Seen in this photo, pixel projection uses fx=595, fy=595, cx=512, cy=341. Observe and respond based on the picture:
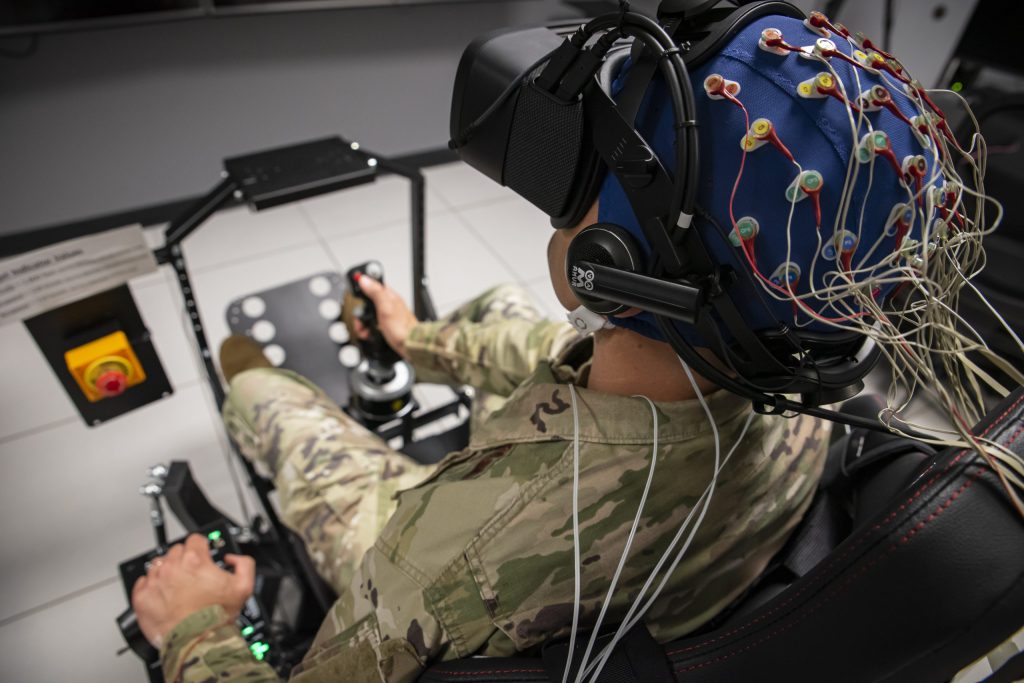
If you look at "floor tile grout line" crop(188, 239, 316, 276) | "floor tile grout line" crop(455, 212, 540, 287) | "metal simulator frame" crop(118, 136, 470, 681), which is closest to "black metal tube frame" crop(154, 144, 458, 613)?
"metal simulator frame" crop(118, 136, 470, 681)

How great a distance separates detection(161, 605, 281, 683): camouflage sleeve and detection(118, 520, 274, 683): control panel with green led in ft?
0.27

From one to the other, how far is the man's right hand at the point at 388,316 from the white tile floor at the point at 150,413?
2.25 feet

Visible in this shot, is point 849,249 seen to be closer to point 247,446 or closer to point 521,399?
point 521,399

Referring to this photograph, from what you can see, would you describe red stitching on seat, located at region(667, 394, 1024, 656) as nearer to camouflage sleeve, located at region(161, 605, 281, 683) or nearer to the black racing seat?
the black racing seat

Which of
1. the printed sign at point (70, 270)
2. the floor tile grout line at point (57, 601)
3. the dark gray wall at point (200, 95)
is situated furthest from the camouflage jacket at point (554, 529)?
the dark gray wall at point (200, 95)

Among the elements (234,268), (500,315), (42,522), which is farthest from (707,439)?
(234,268)

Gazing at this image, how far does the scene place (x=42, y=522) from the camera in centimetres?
145

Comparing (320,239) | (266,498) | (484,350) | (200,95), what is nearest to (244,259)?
(320,239)

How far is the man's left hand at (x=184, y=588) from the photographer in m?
0.85

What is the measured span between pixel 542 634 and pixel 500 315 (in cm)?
74

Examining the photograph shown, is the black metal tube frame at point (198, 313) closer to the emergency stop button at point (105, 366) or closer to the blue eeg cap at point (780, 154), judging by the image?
the emergency stop button at point (105, 366)

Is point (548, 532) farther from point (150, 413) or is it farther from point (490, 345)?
point (150, 413)

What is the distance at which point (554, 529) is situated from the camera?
1.86ft

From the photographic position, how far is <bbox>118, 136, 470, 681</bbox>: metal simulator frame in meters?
0.94
